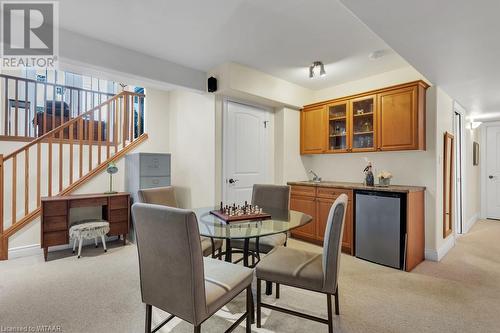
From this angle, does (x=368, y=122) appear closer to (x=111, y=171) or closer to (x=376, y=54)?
(x=376, y=54)

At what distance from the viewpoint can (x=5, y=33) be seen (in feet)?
7.56

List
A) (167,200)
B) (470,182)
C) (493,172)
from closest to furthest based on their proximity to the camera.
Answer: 1. (167,200)
2. (470,182)
3. (493,172)

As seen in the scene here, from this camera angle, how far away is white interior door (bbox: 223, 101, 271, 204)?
3.75 meters

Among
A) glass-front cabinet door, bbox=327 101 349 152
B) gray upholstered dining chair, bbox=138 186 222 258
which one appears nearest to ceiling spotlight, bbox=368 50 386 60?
glass-front cabinet door, bbox=327 101 349 152

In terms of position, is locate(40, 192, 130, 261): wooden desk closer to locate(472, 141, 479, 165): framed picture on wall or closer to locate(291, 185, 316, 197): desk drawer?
locate(291, 185, 316, 197): desk drawer

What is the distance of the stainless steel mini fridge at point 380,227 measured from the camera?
290 centimetres

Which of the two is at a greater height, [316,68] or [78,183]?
[316,68]

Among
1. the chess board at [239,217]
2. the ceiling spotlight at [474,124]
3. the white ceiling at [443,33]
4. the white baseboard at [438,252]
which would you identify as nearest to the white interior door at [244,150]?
the chess board at [239,217]

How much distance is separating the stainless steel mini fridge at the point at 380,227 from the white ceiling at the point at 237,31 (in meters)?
1.77

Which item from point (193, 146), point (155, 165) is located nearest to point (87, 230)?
point (155, 165)

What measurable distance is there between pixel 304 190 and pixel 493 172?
16.3 ft

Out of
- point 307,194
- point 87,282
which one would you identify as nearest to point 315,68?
point 307,194

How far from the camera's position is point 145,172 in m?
3.76

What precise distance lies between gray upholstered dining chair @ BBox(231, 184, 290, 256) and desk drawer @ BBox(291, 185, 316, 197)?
110 cm
